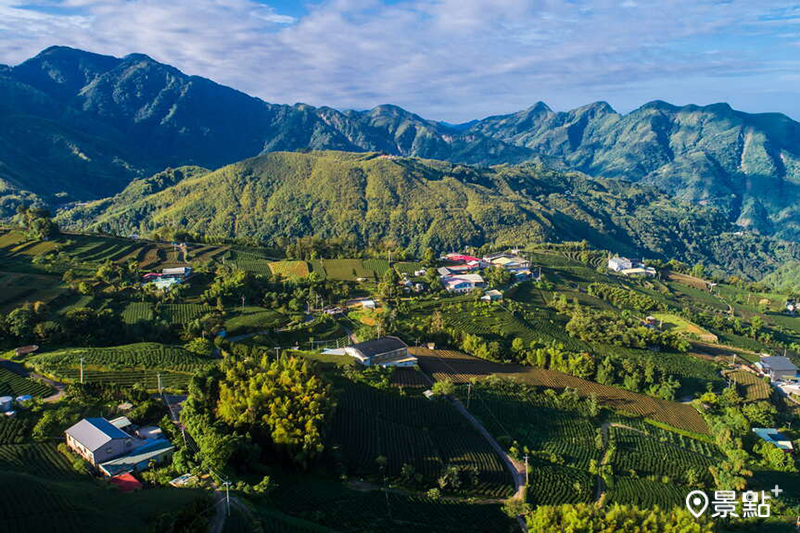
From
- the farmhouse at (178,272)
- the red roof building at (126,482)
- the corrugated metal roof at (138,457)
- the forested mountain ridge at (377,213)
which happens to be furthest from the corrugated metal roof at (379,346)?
the forested mountain ridge at (377,213)

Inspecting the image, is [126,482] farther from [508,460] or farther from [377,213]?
[377,213]

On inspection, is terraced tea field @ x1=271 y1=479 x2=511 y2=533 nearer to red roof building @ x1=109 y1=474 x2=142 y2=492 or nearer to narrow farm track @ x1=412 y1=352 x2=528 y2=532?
narrow farm track @ x1=412 y1=352 x2=528 y2=532

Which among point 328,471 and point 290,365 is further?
point 290,365

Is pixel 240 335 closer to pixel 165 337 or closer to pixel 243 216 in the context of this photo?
pixel 165 337

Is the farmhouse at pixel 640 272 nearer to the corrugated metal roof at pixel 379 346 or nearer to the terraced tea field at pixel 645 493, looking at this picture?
the corrugated metal roof at pixel 379 346

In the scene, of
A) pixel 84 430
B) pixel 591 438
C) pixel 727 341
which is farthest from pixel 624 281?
pixel 84 430

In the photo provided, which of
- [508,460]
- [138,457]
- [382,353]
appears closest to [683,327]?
[382,353]

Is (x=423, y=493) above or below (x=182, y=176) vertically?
below

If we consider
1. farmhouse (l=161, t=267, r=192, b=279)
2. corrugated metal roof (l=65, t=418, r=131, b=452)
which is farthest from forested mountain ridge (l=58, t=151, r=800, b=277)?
corrugated metal roof (l=65, t=418, r=131, b=452)

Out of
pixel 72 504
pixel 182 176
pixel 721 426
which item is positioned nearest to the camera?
pixel 72 504
